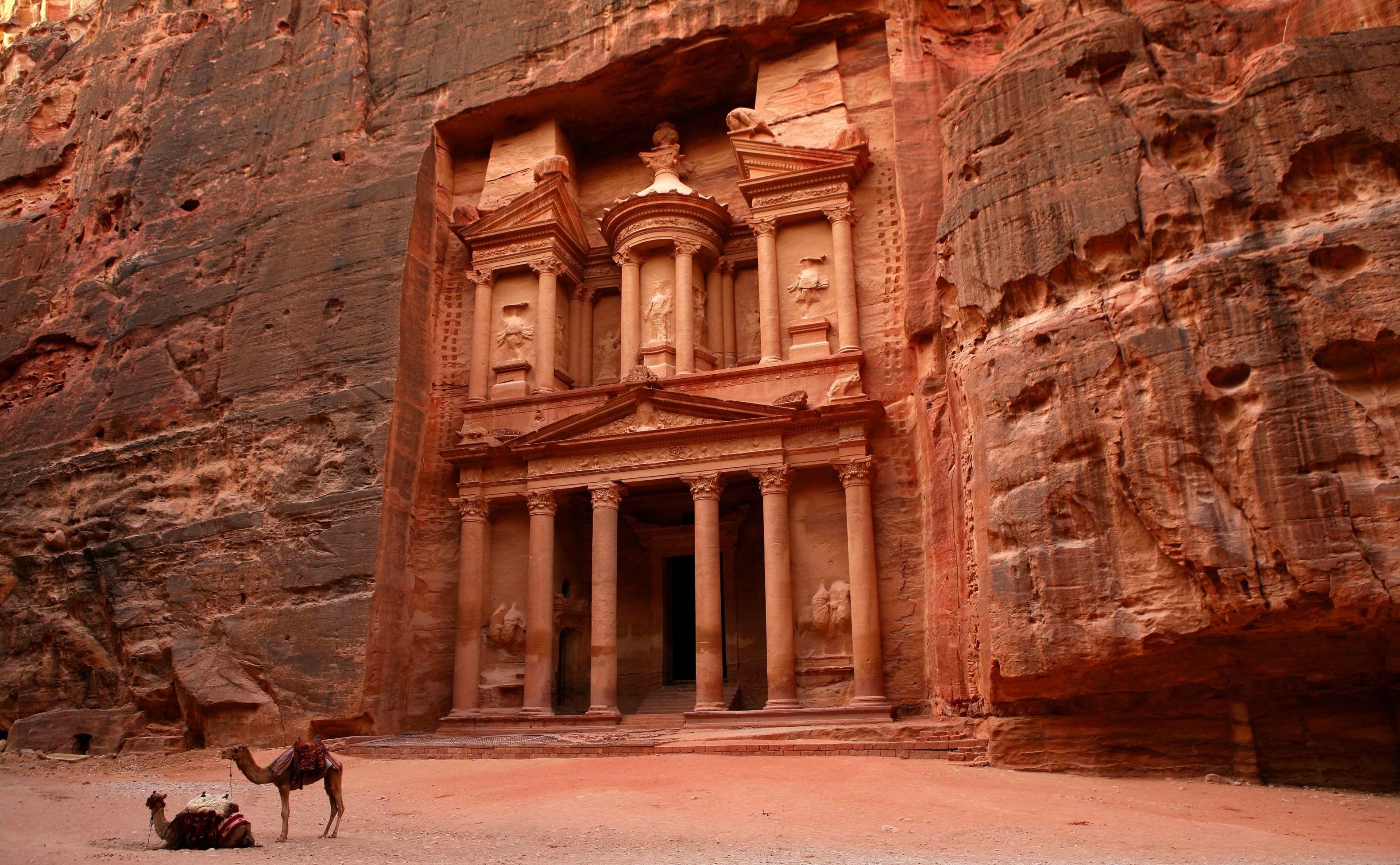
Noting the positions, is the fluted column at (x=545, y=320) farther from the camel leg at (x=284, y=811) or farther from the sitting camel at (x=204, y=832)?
the sitting camel at (x=204, y=832)

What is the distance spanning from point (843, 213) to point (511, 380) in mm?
6796

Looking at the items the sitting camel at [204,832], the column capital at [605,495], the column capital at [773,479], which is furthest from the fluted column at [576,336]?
the sitting camel at [204,832]

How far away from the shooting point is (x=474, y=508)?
59.3 ft

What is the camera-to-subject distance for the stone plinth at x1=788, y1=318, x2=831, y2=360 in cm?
1748

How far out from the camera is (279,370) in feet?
60.7

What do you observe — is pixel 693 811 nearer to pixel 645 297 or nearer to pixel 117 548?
pixel 645 297

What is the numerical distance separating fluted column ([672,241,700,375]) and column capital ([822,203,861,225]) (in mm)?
2572

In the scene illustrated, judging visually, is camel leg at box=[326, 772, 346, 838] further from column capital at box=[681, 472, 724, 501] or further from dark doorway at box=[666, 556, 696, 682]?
dark doorway at box=[666, 556, 696, 682]

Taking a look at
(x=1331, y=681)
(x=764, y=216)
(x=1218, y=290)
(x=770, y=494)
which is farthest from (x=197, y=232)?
(x=1331, y=681)

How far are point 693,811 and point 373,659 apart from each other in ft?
28.0

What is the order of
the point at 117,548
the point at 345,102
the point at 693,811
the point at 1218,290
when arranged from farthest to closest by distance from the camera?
the point at 345,102, the point at 117,548, the point at 1218,290, the point at 693,811

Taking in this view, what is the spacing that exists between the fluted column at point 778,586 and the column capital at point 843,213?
465cm

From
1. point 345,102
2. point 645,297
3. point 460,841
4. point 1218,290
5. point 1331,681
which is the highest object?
point 345,102

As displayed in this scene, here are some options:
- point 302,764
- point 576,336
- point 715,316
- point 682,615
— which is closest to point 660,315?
point 715,316
